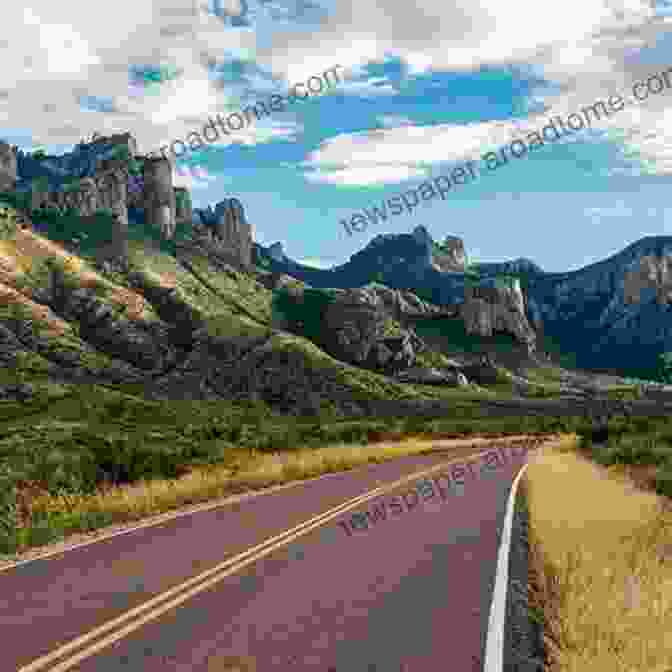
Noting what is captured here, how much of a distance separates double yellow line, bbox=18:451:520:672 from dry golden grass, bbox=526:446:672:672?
3.74 meters

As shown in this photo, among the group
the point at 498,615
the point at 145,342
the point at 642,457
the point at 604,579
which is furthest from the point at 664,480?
the point at 145,342

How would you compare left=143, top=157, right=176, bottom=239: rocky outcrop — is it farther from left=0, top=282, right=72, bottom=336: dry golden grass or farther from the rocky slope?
left=0, top=282, right=72, bottom=336: dry golden grass

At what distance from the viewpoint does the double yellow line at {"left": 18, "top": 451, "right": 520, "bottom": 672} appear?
7141mm

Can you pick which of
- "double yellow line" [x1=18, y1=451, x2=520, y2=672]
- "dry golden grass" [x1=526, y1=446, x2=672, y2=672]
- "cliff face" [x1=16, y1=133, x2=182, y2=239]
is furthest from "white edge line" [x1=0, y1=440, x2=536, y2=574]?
"cliff face" [x1=16, y1=133, x2=182, y2=239]

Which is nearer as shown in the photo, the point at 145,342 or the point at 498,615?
the point at 498,615

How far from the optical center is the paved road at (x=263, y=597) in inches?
292

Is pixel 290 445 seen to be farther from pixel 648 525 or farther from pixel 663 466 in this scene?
pixel 648 525

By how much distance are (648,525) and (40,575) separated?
9.74 metres

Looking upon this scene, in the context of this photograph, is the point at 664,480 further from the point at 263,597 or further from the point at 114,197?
the point at 114,197

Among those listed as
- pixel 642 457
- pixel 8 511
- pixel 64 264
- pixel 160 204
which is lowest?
pixel 642 457

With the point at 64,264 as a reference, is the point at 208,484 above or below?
below

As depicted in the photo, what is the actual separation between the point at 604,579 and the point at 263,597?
13.2ft

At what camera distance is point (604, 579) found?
10445 millimetres

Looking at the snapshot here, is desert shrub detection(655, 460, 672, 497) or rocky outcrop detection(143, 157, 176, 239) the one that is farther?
rocky outcrop detection(143, 157, 176, 239)
